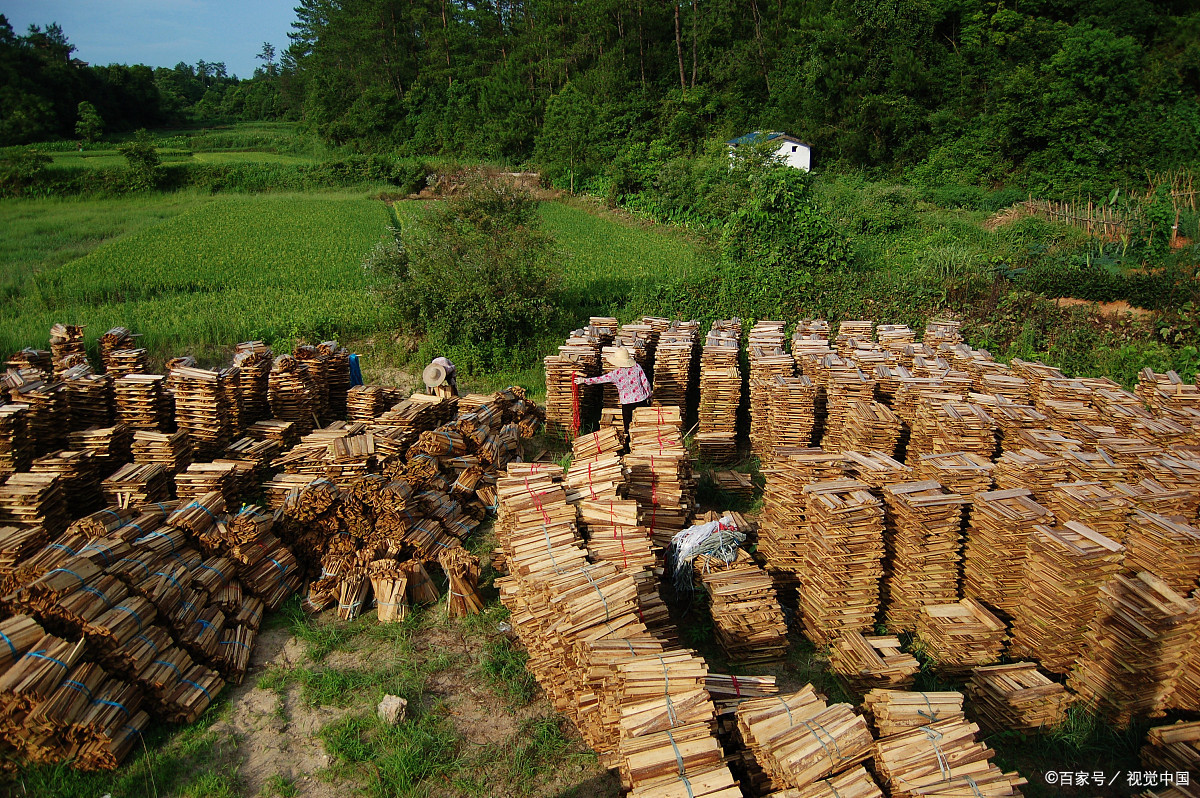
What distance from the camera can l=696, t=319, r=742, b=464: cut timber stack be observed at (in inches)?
521

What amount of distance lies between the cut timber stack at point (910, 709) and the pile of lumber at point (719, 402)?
24.4ft

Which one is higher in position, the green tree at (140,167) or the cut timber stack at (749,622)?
the green tree at (140,167)

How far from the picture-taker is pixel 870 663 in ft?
23.3

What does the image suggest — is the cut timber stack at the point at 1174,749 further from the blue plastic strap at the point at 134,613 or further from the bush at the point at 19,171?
the bush at the point at 19,171

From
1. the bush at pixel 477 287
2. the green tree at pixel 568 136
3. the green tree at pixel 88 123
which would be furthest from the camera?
the green tree at pixel 88 123

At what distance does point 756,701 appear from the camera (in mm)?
5746

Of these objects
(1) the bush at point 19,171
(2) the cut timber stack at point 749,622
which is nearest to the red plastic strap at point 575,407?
(2) the cut timber stack at point 749,622

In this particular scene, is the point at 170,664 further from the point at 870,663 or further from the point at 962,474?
the point at 962,474

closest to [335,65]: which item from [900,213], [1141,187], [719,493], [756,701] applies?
[900,213]

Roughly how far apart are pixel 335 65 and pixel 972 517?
83.9 metres

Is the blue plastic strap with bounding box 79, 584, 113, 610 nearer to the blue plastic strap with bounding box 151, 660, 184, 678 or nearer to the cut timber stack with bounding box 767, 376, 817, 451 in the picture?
the blue plastic strap with bounding box 151, 660, 184, 678

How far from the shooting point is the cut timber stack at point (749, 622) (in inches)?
304

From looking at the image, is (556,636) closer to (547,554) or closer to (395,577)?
(547,554)

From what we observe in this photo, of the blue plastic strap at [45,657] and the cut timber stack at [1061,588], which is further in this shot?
the cut timber stack at [1061,588]
